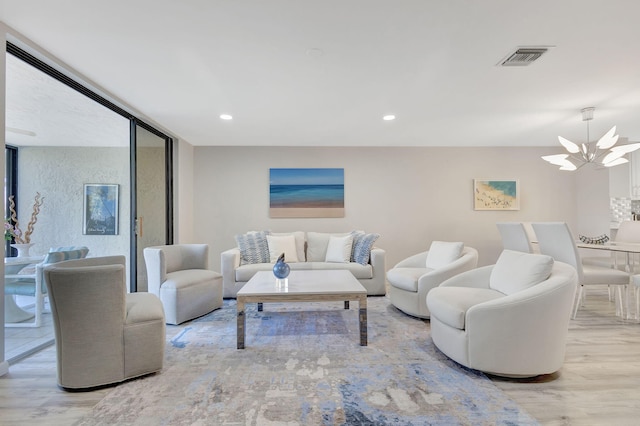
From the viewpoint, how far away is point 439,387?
75.9 inches

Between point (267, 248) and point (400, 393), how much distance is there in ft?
9.69

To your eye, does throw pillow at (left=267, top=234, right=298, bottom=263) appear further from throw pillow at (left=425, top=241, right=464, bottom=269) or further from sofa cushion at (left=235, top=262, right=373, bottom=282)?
throw pillow at (left=425, top=241, right=464, bottom=269)

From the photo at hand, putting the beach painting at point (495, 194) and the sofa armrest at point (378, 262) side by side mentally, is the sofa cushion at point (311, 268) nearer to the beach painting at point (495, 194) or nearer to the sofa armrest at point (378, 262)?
the sofa armrest at point (378, 262)

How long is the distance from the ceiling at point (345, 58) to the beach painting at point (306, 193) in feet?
3.98

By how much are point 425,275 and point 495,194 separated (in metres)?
3.24

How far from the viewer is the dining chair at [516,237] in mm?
3861

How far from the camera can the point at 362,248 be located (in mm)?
4348

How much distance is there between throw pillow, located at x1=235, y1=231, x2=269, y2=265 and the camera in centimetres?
434

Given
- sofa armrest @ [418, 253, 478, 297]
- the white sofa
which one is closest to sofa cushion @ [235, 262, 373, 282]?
the white sofa

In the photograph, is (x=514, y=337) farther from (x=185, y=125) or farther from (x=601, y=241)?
(x=185, y=125)

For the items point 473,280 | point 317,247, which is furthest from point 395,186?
point 473,280

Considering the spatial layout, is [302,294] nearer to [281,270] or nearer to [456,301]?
[281,270]

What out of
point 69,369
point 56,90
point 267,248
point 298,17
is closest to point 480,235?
point 267,248

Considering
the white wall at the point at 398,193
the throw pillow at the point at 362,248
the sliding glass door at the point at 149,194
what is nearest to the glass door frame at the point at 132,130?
the sliding glass door at the point at 149,194
